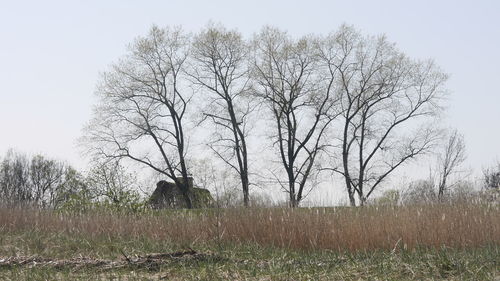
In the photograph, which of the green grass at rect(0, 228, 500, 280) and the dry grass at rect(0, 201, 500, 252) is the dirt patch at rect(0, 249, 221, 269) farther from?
the dry grass at rect(0, 201, 500, 252)

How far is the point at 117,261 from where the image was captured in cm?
939

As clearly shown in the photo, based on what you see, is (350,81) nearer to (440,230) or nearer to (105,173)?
(105,173)

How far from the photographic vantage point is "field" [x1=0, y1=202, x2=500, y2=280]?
8289 millimetres

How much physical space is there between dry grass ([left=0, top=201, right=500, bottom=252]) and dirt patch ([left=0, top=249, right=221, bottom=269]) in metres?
2.66

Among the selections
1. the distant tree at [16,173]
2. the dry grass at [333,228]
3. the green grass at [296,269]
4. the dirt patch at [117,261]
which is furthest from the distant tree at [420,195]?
the distant tree at [16,173]

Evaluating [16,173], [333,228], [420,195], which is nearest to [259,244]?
[333,228]

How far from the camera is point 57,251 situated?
40.8ft

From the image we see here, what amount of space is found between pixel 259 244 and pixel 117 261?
13.0 ft

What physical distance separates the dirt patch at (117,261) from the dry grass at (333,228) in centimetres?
266

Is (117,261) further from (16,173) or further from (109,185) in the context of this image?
(16,173)

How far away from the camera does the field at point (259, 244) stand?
27.2ft

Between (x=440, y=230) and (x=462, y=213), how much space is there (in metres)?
0.61

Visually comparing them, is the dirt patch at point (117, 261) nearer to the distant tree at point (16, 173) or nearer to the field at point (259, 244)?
the field at point (259, 244)

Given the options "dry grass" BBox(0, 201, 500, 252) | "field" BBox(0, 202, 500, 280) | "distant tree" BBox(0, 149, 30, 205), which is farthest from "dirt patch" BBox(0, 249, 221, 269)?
"distant tree" BBox(0, 149, 30, 205)
